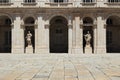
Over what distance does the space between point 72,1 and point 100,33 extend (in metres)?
5.20

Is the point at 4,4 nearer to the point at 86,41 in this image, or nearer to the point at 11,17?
the point at 11,17

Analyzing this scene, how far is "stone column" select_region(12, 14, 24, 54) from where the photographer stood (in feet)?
123

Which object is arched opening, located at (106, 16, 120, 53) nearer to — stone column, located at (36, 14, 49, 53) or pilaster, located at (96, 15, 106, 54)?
pilaster, located at (96, 15, 106, 54)

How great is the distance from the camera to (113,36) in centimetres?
4031

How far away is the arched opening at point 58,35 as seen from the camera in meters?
41.2

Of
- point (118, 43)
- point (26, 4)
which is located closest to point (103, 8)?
point (118, 43)

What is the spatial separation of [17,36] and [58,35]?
623 cm

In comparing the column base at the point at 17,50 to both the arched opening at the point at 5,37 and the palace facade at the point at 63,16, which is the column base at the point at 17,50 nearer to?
the palace facade at the point at 63,16

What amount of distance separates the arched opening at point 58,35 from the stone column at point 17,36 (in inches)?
198

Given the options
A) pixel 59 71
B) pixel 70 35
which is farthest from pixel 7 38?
pixel 59 71

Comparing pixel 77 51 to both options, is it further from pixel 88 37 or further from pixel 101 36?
pixel 101 36

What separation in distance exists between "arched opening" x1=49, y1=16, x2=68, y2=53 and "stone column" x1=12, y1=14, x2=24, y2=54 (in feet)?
16.5

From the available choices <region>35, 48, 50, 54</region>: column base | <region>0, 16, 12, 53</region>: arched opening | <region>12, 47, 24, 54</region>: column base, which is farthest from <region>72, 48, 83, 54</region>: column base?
<region>0, 16, 12, 53</region>: arched opening

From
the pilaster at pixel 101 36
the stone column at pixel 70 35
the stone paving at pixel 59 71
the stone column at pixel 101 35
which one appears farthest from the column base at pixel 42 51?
the stone paving at pixel 59 71
